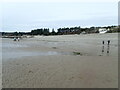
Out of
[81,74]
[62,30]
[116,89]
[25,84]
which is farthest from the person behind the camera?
[62,30]

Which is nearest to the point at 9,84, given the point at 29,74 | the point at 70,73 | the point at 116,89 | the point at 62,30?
the point at 29,74

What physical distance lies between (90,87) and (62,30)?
114 meters

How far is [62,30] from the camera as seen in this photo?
120 metres

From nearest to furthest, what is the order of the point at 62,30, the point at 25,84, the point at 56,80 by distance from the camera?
the point at 25,84 → the point at 56,80 → the point at 62,30

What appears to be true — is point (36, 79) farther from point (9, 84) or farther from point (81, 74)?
point (81, 74)

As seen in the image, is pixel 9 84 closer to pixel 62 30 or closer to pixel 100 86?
pixel 100 86

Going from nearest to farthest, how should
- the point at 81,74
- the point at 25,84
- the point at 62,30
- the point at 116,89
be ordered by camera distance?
the point at 116,89 < the point at 25,84 < the point at 81,74 < the point at 62,30

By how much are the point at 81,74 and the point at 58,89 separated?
93.1 inches

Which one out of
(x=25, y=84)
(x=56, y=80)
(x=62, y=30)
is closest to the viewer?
(x=25, y=84)

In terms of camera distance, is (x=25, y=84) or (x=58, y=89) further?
(x=25, y=84)

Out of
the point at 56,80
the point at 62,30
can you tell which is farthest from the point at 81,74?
the point at 62,30

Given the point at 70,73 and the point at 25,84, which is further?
the point at 70,73

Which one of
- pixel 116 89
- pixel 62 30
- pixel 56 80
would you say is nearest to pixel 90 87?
pixel 116 89

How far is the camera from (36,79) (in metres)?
7.74
